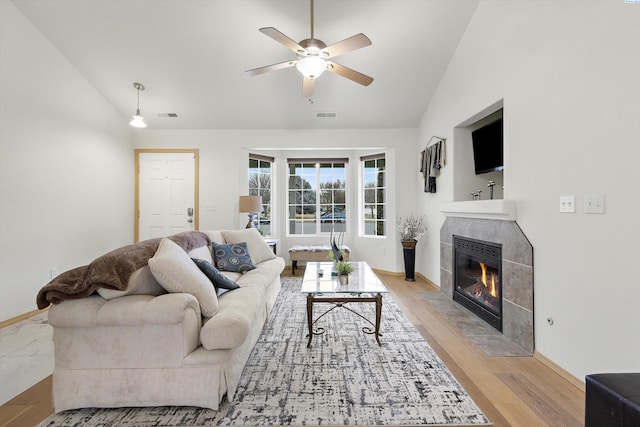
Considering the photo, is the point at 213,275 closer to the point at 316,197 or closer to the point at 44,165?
the point at 44,165

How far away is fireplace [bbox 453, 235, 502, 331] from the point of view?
9.16ft

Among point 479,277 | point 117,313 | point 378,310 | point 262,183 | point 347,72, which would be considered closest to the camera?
point 117,313

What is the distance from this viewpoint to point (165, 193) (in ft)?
16.7

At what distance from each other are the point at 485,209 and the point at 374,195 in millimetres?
2840

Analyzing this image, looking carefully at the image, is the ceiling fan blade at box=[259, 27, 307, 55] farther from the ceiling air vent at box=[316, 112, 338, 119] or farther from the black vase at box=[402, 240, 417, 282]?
the black vase at box=[402, 240, 417, 282]

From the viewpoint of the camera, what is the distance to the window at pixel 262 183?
555 cm

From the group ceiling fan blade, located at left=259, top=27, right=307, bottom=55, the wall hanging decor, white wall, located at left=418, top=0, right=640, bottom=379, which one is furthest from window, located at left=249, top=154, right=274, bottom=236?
white wall, located at left=418, top=0, right=640, bottom=379

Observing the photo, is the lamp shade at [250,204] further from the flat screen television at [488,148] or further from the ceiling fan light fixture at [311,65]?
the flat screen television at [488,148]

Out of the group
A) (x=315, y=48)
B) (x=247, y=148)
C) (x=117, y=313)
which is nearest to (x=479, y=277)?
(x=315, y=48)

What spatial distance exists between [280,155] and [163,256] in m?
4.23

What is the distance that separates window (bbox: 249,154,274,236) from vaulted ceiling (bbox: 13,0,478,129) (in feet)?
2.84

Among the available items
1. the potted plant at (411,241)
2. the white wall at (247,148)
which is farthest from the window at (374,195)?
the potted plant at (411,241)

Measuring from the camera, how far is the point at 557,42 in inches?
81.2

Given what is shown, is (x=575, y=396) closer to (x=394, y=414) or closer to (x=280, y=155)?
(x=394, y=414)
